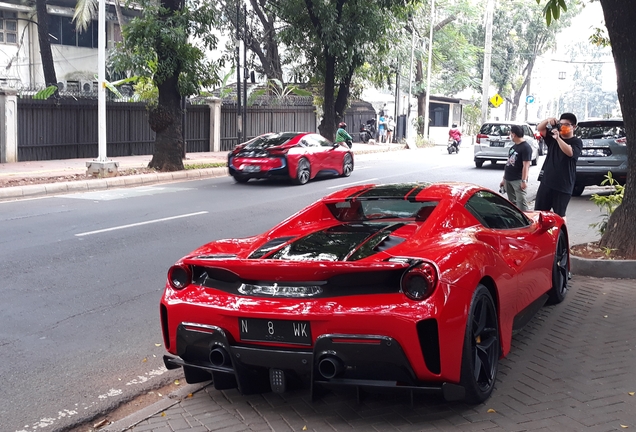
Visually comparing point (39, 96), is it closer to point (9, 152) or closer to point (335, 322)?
point (9, 152)

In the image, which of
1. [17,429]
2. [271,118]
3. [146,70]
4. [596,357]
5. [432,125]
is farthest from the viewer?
[432,125]

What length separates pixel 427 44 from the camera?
49.9 meters

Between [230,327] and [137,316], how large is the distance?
2764 mm

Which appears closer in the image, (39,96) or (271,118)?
(39,96)

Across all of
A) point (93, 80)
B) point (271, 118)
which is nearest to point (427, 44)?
point (271, 118)

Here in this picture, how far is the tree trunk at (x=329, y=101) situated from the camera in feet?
90.1

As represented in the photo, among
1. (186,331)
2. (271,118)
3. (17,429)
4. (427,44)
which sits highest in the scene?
(427,44)

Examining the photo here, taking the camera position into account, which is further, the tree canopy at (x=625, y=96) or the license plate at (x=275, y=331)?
the tree canopy at (x=625, y=96)

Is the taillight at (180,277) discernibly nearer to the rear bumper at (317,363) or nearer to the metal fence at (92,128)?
the rear bumper at (317,363)

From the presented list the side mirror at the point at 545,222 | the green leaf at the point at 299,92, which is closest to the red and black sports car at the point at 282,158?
the side mirror at the point at 545,222

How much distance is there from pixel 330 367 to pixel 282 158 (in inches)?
587

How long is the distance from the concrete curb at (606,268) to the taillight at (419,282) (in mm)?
4988

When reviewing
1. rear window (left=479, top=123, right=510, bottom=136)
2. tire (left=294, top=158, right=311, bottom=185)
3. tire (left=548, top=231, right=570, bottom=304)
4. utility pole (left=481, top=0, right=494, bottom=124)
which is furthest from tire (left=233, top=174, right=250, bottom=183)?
utility pole (left=481, top=0, right=494, bottom=124)

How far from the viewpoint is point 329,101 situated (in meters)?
28.4
